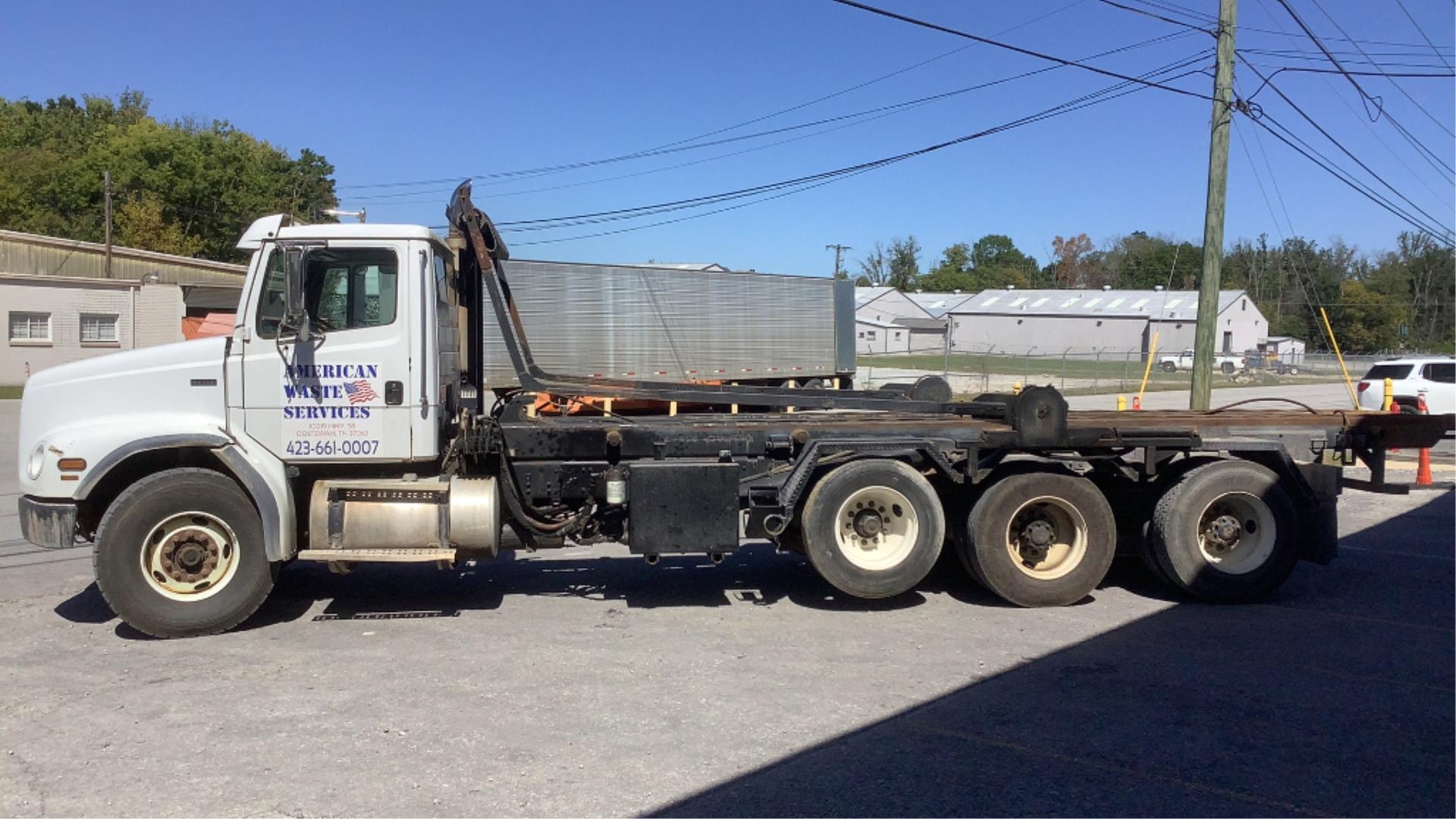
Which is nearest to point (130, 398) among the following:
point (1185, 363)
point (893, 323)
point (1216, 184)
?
point (1216, 184)

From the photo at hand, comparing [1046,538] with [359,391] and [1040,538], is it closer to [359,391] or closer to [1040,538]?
[1040,538]

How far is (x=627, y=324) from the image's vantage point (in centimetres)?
2522

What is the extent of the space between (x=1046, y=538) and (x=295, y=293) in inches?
212

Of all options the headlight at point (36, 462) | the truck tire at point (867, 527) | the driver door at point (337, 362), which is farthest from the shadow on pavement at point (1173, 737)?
the headlight at point (36, 462)

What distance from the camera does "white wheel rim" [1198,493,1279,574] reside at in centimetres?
812

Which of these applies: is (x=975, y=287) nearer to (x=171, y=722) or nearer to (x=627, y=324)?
(x=627, y=324)

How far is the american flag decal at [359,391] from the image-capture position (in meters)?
7.23

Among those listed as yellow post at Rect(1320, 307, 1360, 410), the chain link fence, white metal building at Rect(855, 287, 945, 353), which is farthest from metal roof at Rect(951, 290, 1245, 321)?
yellow post at Rect(1320, 307, 1360, 410)

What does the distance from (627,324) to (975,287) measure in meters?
106

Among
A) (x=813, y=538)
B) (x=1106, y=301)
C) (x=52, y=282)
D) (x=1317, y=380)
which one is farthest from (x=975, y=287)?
(x=813, y=538)

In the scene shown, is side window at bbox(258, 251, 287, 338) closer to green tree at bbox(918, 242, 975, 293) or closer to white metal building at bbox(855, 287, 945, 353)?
white metal building at bbox(855, 287, 945, 353)

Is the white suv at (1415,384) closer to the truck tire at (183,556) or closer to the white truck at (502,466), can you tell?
the white truck at (502,466)

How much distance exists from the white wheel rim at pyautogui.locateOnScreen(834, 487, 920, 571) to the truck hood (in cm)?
421

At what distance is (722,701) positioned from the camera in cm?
593
